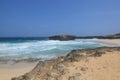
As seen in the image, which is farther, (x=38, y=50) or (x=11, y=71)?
(x=38, y=50)

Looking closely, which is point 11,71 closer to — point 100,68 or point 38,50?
point 100,68

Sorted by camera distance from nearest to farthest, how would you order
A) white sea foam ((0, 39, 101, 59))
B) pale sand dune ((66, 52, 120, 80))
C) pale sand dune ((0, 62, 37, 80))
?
pale sand dune ((66, 52, 120, 80)) → pale sand dune ((0, 62, 37, 80)) → white sea foam ((0, 39, 101, 59))

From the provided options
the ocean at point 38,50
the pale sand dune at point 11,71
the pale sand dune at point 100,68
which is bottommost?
the pale sand dune at point 11,71

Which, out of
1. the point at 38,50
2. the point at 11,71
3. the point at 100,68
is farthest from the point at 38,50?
the point at 100,68

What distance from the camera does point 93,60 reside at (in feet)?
25.7

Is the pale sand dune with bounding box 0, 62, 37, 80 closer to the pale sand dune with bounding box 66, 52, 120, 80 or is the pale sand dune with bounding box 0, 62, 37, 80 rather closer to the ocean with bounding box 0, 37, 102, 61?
the pale sand dune with bounding box 66, 52, 120, 80

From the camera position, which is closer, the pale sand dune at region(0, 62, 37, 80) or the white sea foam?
the pale sand dune at region(0, 62, 37, 80)

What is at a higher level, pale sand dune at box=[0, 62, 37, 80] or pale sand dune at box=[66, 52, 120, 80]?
pale sand dune at box=[66, 52, 120, 80]

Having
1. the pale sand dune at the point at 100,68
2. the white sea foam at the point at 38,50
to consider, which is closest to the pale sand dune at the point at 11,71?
the pale sand dune at the point at 100,68

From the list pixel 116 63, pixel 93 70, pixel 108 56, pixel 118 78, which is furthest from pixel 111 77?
pixel 108 56

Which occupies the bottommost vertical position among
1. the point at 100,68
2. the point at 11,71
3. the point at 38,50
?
the point at 11,71

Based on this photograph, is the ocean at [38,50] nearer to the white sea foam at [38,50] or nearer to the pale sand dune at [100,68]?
the white sea foam at [38,50]

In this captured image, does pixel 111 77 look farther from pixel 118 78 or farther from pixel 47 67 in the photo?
pixel 47 67

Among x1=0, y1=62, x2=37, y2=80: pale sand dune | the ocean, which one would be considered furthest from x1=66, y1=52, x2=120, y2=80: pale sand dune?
the ocean
